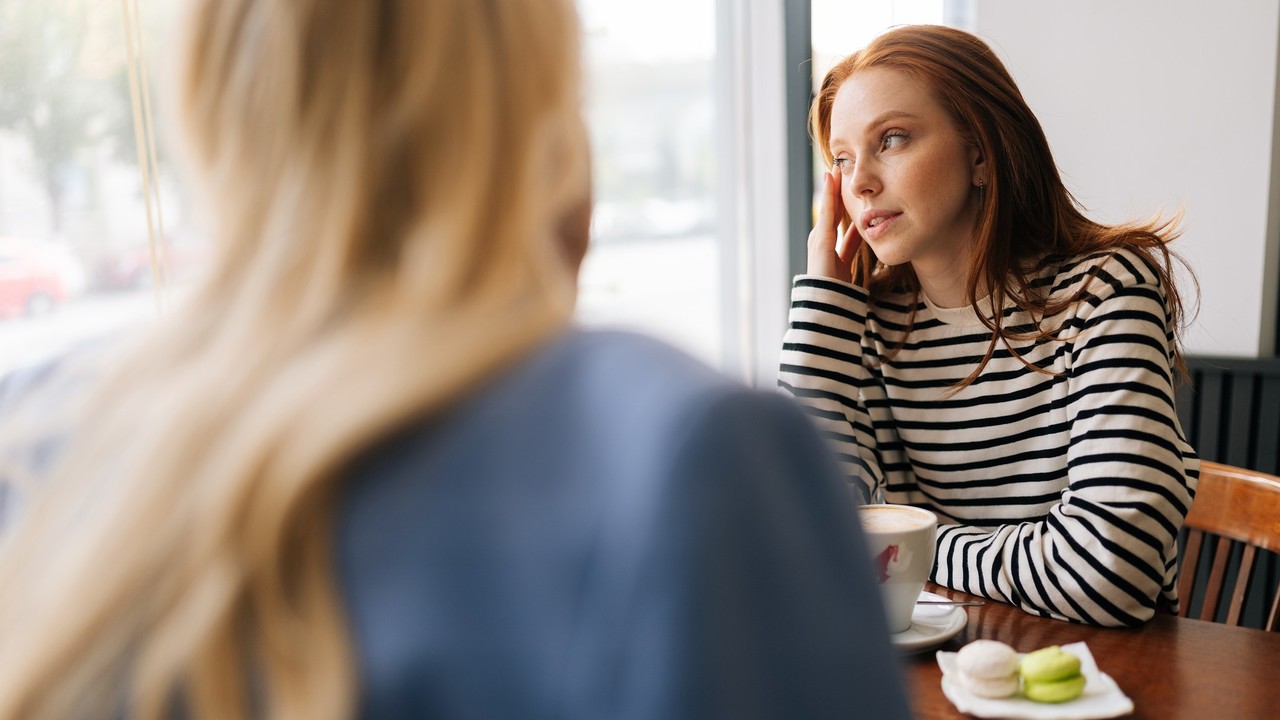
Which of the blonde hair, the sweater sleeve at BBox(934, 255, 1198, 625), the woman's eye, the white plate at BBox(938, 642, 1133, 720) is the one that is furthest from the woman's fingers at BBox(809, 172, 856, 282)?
the blonde hair

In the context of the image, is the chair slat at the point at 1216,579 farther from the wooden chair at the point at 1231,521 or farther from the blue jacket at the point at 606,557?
the blue jacket at the point at 606,557

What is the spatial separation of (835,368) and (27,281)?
1.23 m

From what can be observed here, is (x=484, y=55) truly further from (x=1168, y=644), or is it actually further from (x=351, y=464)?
(x=1168, y=644)

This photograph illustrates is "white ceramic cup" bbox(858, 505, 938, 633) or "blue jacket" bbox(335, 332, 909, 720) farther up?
"blue jacket" bbox(335, 332, 909, 720)

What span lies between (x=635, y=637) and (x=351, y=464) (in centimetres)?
11

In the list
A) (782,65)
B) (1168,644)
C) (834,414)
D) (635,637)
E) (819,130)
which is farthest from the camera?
(782,65)

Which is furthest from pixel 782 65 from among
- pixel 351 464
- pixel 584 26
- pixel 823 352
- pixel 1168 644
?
pixel 351 464

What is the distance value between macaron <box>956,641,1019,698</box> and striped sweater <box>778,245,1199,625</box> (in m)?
0.29

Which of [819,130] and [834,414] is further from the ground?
[819,130]

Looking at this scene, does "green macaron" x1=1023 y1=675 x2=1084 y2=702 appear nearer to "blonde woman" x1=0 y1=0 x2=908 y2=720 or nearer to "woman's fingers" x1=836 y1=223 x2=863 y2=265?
"blonde woman" x1=0 y1=0 x2=908 y2=720

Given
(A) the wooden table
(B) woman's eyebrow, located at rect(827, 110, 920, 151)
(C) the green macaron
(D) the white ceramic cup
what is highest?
(B) woman's eyebrow, located at rect(827, 110, 920, 151)

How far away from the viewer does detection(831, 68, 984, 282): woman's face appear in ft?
4.63

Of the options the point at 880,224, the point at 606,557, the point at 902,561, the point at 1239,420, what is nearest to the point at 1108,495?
the point at 902,561

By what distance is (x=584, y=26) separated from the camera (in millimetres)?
471
